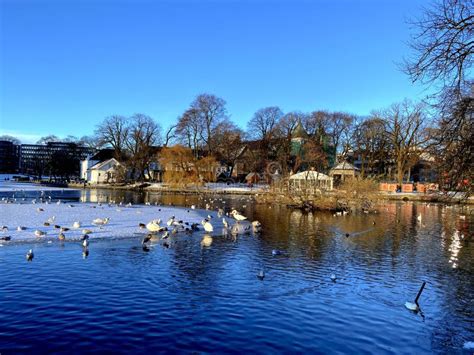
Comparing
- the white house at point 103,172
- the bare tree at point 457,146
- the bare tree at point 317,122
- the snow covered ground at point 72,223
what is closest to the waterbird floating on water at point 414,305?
the bare tree at point 457,146

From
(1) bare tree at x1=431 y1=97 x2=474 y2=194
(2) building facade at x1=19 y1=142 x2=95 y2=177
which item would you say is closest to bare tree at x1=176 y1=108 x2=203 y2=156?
(2) building facade at x1=19 y1=142 x2=95 y2=177

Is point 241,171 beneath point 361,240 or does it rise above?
above

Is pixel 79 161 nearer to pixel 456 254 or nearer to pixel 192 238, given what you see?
pixel 192 238

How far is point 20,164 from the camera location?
162 m

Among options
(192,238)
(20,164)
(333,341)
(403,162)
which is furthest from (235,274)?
(20,164)

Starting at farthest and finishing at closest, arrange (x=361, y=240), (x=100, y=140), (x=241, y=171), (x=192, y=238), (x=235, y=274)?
1. (x=241, y=171)
2. (x=100, y=140)
3. (x=361, y=240)
4. (x=192, y=238)
5. (x=235, y=274)

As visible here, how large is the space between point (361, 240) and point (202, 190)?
47.1m

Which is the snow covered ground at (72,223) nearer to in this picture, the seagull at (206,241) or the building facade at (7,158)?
the seagull at (206,241)

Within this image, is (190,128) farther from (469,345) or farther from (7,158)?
(7,158)

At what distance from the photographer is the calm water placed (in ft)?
28.1

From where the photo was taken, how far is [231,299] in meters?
11.2

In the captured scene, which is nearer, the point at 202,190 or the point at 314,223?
the point at 314,223

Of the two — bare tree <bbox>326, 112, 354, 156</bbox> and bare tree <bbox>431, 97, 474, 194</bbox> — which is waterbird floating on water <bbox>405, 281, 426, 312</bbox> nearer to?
bare tree <bbox>431, 97, 474, 194</bbox>

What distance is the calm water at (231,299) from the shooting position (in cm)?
857
